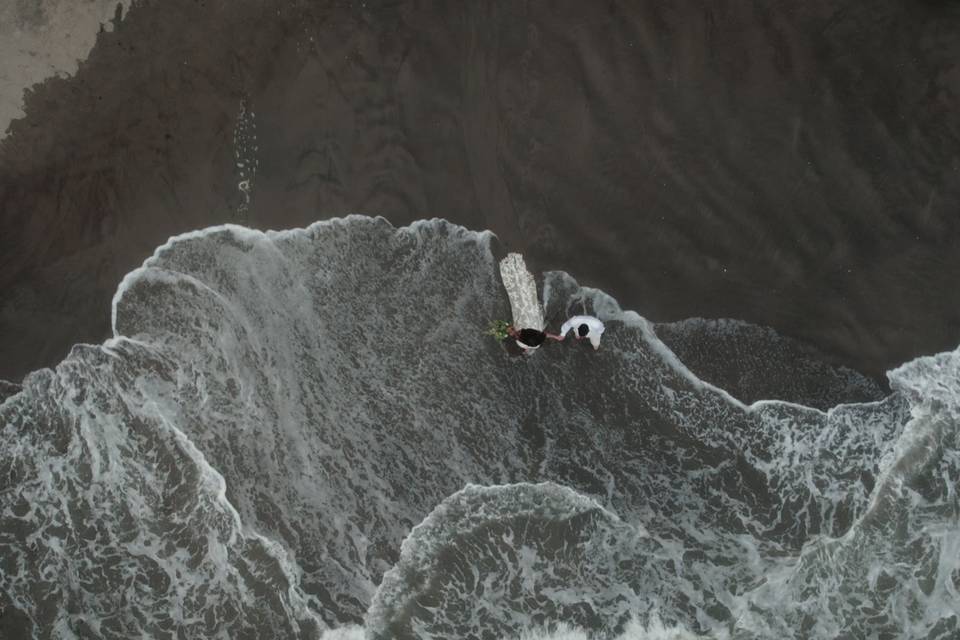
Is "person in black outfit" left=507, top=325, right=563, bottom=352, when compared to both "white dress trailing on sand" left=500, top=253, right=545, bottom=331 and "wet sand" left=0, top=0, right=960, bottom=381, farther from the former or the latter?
"wet sand" left=0, top=0, right=960, bottom=381

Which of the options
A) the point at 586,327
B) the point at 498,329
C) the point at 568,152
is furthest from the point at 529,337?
the point at 568,152

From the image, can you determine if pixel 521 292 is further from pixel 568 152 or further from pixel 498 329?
pixel 568 152

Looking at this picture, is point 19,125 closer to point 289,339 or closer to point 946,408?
point 289,339

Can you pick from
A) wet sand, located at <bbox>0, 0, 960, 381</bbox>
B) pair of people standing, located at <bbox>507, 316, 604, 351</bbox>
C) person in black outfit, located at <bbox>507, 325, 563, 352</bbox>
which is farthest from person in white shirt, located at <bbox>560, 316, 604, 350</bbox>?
wet sand, located at <bbox>0, 0, 960, 381</bbox>

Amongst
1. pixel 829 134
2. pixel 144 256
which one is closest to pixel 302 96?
pixel 144 256

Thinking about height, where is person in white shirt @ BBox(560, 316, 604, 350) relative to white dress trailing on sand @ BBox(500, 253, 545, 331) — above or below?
below

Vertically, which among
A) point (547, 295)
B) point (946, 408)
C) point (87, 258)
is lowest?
point (946, 408)
